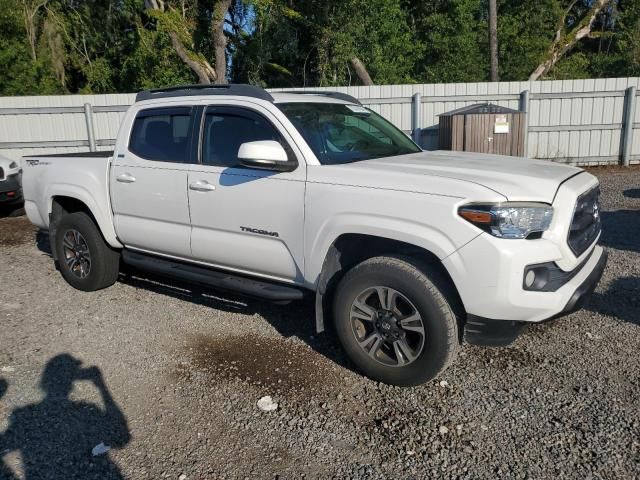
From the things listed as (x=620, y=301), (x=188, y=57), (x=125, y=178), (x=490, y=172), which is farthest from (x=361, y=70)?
(x=490, y=172)

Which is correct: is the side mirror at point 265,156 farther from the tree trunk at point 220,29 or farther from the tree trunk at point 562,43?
the tree trunk at point 562,43

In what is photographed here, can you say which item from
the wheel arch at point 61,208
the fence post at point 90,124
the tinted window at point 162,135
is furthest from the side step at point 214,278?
the fence post at point 90,124

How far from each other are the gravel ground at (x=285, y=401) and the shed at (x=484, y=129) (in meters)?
5.95

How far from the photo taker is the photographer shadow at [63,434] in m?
3.01

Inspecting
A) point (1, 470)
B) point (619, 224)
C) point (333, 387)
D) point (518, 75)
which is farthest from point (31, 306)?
point (518, 75)

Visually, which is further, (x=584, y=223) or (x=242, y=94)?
(x=242, y=94)

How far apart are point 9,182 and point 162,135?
5545mm

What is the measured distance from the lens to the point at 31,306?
5535 mm

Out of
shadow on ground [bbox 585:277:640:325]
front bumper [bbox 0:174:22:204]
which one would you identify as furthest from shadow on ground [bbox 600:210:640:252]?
front bumper [bbox 0:174:22:204]

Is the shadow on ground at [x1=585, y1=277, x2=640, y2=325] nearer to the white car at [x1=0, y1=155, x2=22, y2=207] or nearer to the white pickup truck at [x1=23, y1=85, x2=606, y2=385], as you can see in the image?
the white pickup truck at [x1=23, y1=85, x2=606, y2=385]

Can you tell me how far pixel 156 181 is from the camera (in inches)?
190

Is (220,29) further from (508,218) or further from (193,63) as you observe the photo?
(508,218)

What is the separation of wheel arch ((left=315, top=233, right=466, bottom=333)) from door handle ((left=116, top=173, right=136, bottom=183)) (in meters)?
2.12

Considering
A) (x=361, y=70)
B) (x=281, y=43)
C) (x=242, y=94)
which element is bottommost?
(x=242, y=94)
